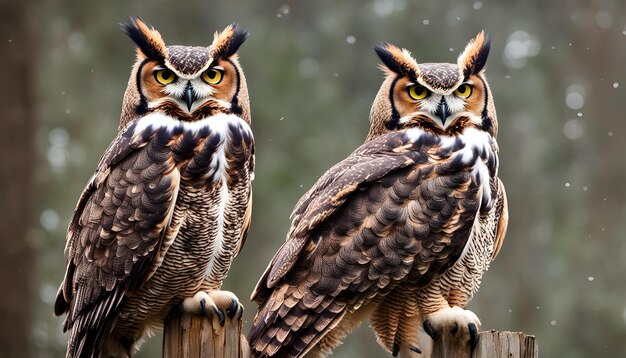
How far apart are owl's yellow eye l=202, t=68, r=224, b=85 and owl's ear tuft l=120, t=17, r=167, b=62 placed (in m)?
0.18

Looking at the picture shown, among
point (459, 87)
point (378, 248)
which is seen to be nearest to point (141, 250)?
point (378, 248)

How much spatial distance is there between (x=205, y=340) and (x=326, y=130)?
7.47 metres

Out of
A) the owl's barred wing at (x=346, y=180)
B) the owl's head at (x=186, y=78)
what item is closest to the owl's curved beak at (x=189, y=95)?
the owl's head at (x=186, y=78)

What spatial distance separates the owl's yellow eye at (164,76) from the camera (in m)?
4.49

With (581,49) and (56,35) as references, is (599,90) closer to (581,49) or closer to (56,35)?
(581,49)

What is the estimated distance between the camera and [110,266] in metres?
4.41

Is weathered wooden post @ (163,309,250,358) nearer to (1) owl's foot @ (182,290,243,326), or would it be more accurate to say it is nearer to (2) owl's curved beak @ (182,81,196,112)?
(1) owl's foot @ (182,290,243,326)

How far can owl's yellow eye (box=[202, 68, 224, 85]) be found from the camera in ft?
14.7

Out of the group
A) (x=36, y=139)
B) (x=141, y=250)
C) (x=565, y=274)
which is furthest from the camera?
(x=565, y=274)

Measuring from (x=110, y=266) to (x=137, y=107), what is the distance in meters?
0.67

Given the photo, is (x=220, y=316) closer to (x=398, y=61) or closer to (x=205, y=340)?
(x=205, y=340)

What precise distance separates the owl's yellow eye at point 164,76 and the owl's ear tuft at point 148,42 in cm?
5

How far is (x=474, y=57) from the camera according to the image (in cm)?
471

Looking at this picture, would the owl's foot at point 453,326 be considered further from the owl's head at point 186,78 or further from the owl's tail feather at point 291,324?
the owl's head at point 186,78
